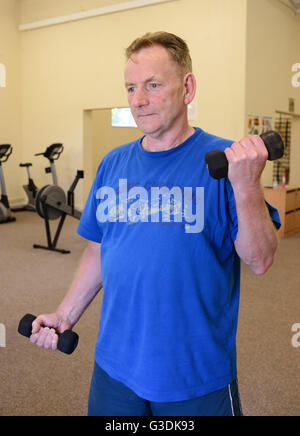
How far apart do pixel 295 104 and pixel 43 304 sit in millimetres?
6371

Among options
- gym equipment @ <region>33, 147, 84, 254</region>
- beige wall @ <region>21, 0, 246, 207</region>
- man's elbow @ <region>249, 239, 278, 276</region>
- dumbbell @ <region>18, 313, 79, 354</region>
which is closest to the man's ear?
man's elbow @ <region>249, 239, 278, 276</region>

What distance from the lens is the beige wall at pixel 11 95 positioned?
369 inches

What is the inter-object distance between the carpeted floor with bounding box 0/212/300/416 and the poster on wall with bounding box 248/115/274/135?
2523 mm

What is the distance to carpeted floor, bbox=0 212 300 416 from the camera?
2.56m

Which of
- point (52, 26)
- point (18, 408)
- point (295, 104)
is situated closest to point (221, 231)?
point (18, 408)

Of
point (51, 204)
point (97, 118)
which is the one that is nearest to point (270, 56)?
point (51, 204)

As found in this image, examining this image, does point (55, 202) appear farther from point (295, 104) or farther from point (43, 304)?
point (295, 104)

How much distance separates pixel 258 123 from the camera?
24.6 ft

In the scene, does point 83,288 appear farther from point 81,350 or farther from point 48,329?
point 81,350

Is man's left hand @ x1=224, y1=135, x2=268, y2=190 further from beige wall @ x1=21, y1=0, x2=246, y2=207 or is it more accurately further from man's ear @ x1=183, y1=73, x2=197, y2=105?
beige wall @ x1=21, y1=0, x2=246, y2=207

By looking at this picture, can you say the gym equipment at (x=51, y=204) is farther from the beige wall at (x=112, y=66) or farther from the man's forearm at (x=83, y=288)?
the man's forearm at (x=83, y=288)

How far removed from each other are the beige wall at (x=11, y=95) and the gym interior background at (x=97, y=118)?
2cm

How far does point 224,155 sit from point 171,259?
29 centimetres

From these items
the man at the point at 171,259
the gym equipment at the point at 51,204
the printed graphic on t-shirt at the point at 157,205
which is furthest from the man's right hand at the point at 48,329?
the gym equipment at the point at 51,204
